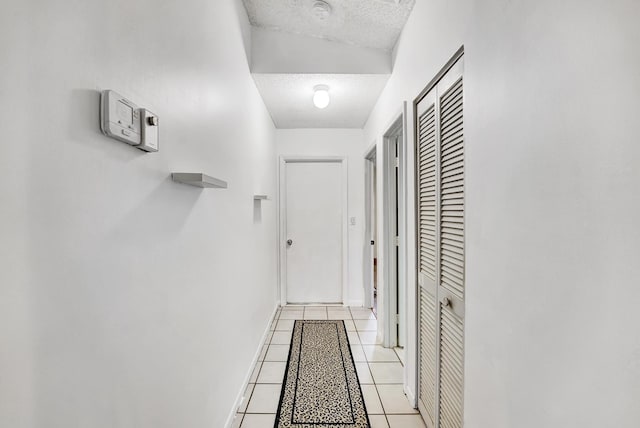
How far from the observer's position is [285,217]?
4195 millimetres

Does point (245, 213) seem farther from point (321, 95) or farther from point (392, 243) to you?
A: point (392, 243)

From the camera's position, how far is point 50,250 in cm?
60

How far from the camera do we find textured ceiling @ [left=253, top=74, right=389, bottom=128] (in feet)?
8.66

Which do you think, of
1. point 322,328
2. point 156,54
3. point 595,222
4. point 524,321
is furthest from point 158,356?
point 322,328

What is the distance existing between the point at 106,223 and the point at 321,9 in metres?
1.98

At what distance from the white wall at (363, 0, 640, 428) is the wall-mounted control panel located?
1019 millimetres

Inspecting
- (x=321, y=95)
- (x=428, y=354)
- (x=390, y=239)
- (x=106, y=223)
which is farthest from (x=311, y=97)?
(x=106, y=223)

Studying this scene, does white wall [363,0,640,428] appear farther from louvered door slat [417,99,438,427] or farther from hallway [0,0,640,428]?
louvered door slat [417,99,438,427]

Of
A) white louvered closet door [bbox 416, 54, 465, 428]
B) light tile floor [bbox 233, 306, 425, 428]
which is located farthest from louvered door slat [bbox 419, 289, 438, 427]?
light tile floor [bbox 233, 306, 425, 428]

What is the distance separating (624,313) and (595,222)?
0.18 meters

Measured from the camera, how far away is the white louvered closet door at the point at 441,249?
1408mm

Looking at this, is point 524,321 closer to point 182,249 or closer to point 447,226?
point 447,226

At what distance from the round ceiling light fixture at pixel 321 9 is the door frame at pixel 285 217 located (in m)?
2.00

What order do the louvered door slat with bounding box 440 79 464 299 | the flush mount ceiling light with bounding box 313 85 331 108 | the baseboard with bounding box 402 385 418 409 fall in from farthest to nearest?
the flush mount ceiling light with bounding box 313 85 331 108
the baseboard with bounding box 402 385 418 409
the louvered door slat with bounding box 440 79 464 299
